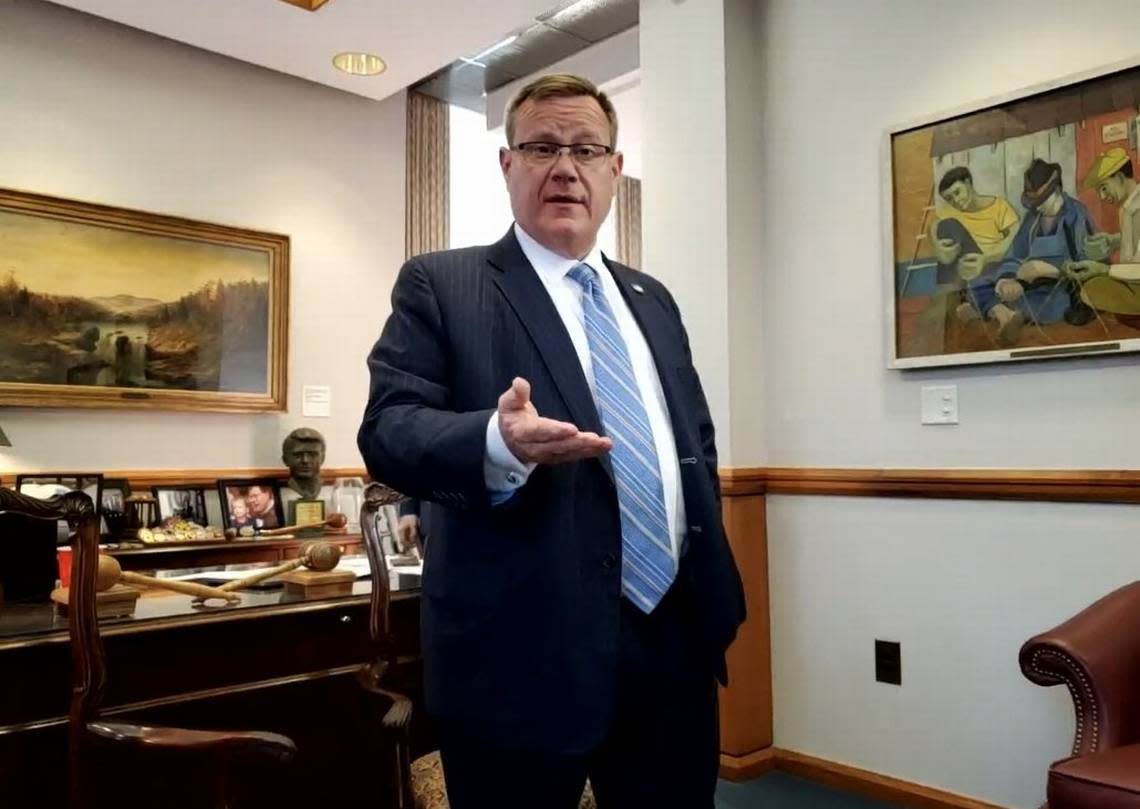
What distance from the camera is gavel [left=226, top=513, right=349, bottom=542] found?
4.09 m

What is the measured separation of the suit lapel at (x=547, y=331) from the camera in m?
1.14

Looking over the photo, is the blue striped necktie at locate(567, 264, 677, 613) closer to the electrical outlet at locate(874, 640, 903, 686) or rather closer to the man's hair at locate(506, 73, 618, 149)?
the man's hair at locate(506, 73, 618, 149)

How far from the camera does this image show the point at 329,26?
3.90 meters

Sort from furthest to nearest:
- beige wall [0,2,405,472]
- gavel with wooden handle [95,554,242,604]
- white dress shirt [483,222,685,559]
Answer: beige wall [0,2,405,472], gavel with wooden handle [95,554,242,604], white dress shirt [483,222,685,559]

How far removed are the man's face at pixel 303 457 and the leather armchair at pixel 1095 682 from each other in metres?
3.28

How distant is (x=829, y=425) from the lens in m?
2.99

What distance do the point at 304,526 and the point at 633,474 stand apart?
3292mm

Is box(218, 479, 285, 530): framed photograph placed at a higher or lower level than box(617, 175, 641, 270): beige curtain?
lower

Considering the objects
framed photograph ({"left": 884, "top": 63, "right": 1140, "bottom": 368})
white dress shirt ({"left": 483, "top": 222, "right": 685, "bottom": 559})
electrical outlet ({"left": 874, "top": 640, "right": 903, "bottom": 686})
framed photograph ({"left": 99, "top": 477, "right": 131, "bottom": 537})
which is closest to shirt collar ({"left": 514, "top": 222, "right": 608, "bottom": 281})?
white dress shirt ({"left": 483, "top": 222, "right": 685, "bottom": 559})

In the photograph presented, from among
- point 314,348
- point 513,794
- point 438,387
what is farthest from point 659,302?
point 314,348

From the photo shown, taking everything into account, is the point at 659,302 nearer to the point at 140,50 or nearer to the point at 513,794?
the point at 513,794

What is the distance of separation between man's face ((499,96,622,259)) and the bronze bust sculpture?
328cm

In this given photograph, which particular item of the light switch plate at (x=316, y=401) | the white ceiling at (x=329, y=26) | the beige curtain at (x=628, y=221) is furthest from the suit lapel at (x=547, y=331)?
the beige curtain at (x=628, y=221)

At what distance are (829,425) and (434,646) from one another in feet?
7.04
